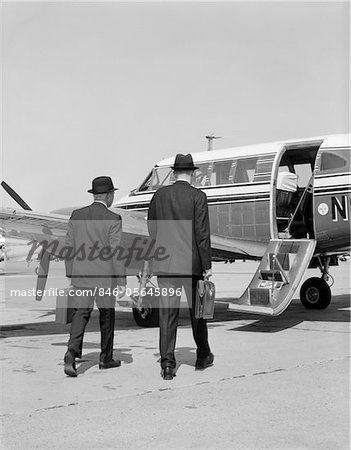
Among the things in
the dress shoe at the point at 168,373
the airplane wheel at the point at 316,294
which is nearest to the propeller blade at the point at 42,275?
the dress shoe at the point at 168,373

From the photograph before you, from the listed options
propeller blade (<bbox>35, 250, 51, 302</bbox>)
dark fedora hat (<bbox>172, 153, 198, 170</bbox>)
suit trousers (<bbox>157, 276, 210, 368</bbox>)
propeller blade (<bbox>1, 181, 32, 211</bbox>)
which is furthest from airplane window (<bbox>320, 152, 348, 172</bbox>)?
propeller blade (<bbox>1, 181, 32, 211</bbox>)

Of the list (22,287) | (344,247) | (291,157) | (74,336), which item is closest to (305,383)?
(74,336)

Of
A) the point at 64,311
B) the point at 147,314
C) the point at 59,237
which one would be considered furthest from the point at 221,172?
the point at 64,311

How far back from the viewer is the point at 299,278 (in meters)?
10.2

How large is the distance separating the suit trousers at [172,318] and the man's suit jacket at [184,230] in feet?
0.42

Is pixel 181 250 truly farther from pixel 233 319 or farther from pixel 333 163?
pixel 233 319

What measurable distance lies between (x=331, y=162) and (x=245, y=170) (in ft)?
5.56

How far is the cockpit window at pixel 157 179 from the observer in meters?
13.5

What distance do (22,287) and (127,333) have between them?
497 inches

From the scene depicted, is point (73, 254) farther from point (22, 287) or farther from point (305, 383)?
point (22, 287)

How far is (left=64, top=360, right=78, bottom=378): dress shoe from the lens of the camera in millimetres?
6730

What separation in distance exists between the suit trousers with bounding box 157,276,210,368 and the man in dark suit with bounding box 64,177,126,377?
572 millimetres

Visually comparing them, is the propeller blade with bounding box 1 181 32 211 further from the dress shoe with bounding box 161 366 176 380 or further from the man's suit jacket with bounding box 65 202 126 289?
the dress shoe with bounding box 161 366 176 380

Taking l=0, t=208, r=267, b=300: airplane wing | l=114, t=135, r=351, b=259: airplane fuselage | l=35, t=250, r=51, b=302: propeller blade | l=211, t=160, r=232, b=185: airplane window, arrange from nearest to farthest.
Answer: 1. l=0, t=208, r=267, b=300: airplane wing
2. l=114, t=135, r=351, b=259: airplane fuselage
3. l=35, t=250, r=51, b=302: propeller blade
4. l=211, t=160, r=232, b=185: airplane window
